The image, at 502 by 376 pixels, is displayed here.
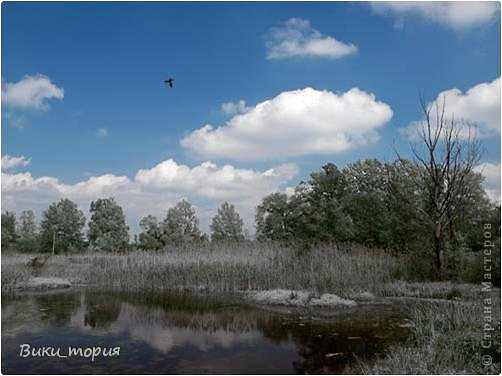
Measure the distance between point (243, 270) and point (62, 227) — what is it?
24592 mm

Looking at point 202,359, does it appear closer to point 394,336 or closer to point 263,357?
point 263,357

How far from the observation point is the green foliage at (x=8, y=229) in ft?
107

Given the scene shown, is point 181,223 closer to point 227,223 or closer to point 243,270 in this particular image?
point 227,223

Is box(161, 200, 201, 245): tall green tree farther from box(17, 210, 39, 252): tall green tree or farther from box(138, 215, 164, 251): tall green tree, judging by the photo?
box(17, 210, 39, 252): tall green tree

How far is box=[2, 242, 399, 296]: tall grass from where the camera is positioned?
477 inches

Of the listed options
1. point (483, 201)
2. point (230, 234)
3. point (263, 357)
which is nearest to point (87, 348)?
point (263, 357)

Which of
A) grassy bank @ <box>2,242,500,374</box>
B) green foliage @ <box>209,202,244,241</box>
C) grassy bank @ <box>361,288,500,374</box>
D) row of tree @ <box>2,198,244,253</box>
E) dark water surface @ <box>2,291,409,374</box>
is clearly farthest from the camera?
green foliage @ <box>209,202,244,241</box>

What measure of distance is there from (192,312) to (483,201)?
18346 millimetres

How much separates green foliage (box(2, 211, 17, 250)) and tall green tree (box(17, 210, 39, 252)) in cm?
62

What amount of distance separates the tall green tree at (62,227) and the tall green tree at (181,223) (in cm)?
666

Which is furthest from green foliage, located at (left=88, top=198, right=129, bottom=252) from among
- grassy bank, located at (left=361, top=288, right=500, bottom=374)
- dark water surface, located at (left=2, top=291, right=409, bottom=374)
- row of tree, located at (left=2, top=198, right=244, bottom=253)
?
grassy bank, located at (left=361, top=288, right=500, bottom=374)

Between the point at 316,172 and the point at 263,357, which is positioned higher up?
the point at 316,172

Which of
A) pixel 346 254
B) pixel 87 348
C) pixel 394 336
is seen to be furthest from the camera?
pixel 346 254

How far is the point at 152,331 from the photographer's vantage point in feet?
24.8
